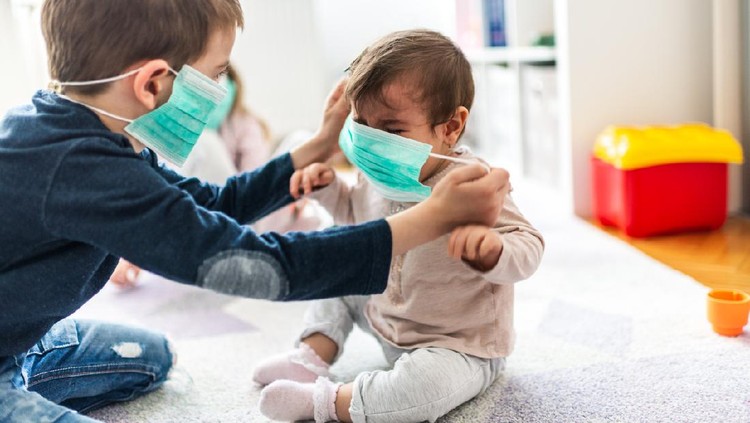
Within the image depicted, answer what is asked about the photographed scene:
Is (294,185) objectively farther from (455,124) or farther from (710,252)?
(710,252)

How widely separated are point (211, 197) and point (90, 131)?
33 cm

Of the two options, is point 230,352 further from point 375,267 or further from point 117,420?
point 375,267

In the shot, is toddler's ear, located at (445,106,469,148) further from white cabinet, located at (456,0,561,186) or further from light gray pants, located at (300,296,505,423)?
white cabinet, located at (456,0,561,186)

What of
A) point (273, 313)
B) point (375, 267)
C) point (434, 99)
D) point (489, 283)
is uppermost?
point (434, 99)

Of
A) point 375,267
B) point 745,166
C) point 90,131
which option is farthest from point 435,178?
point 745,166

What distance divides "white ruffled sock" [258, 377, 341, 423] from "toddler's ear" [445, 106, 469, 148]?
0.38m

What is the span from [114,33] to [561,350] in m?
0.81

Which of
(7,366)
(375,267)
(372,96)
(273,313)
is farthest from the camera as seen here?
(273,313)

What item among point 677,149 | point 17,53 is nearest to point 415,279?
point 677,149

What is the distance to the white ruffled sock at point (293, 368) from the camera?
112 cm

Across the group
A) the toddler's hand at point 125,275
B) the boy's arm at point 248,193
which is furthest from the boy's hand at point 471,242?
the toddler's hand at point 125,275

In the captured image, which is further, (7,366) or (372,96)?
(372,96)

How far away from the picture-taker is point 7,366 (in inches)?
36.2

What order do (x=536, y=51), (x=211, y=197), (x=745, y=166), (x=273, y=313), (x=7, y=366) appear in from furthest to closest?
(x=536, y=51) < (x=745, y=166) < (x=273, y=313) < (x=211, y=197) < (x=7, y=366)
